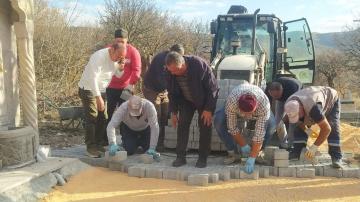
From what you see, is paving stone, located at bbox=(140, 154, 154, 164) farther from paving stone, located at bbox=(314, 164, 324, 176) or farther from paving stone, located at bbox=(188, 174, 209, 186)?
paving stone, located at bbox=(314, 164, 324, 176)

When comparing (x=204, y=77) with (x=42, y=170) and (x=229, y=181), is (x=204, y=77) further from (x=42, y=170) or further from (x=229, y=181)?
(x=42, y=170)

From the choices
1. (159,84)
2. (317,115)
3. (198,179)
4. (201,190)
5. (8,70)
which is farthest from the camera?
(159,84)

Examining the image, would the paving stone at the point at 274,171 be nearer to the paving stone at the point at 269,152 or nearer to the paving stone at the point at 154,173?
the paving stone at the point at 269,152

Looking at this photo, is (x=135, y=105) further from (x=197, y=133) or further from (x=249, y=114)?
(x=249, y=114)

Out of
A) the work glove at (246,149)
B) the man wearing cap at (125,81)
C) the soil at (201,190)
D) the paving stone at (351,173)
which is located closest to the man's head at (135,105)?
the man wearing cap at (125,81)

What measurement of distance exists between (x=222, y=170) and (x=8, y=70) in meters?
3.06

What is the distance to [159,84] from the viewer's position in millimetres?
6586

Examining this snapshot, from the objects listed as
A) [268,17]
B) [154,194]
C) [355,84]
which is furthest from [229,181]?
[355,84]

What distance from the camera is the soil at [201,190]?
4727mm

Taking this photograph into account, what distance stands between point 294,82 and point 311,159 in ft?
4.12

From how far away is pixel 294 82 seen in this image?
6430 millimetres

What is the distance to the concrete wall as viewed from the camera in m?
5.71

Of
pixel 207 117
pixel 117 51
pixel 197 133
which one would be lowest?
pixel 197 133

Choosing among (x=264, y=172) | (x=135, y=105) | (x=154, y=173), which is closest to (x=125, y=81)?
(x=135, y=105)
